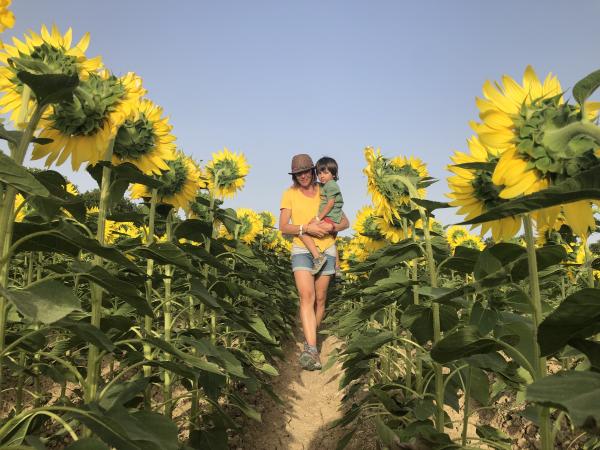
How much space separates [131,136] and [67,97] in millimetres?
638

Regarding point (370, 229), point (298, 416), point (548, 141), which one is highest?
point (370, 229)

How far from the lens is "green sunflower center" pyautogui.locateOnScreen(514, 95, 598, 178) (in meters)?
1.04

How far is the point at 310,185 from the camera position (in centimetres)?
610

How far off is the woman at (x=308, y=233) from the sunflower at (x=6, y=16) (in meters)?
4.38

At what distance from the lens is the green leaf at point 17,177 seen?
1.03 metres

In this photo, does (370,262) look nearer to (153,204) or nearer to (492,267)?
(153,204)

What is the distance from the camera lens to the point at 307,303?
18.1ft

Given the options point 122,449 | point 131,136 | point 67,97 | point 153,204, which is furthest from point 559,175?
point 153,204

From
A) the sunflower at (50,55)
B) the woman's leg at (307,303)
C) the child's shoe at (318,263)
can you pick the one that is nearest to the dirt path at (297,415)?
the woman's leg at (307,303)

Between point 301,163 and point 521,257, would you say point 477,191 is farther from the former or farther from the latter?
point 301,163

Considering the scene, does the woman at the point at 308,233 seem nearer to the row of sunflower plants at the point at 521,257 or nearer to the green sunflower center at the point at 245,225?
the green sunflower center at the point at 245,225

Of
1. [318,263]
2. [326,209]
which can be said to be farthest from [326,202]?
[318,263]

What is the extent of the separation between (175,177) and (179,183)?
0.07 meters

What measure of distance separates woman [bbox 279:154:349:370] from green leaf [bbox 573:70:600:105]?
15.2 feet
